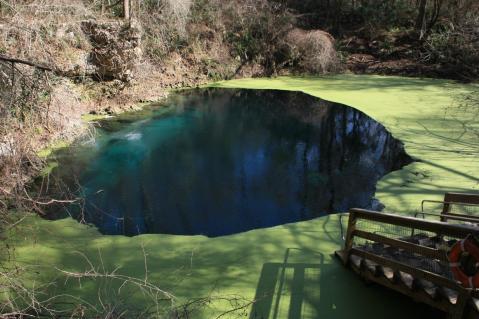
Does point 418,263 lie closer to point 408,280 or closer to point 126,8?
point 408,280

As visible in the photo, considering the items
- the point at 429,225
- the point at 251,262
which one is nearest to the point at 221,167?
the point at 251,262

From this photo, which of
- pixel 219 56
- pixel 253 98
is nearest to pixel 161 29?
pixel 219 56

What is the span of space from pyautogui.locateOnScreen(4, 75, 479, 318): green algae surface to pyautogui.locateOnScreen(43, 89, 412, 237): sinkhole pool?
0.78 meters

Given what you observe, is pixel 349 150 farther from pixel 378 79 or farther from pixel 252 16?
pixel 252 16

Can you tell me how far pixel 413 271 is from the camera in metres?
4.48

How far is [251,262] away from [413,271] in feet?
7.89

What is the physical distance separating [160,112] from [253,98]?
4523 mm

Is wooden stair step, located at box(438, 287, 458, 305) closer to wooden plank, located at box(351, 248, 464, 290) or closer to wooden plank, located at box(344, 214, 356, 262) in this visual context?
wooden plank, located at box(351, 248, 464, 290)

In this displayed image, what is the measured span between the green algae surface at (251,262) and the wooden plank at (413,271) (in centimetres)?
49

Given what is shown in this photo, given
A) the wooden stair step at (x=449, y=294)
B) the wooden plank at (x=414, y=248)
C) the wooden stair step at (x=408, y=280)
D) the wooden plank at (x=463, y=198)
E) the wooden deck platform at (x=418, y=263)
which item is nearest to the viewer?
the wooden deck platform at (x=418, y=263)

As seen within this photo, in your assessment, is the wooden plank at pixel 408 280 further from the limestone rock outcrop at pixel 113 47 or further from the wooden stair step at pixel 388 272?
the limestone rock outcrop at pixel 113 47

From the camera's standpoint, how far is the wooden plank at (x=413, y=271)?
3989mm

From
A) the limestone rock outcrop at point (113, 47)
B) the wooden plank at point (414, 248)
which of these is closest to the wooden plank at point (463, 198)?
the wooden plank at point (414, 248)

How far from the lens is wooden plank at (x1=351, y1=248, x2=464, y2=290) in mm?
3989
